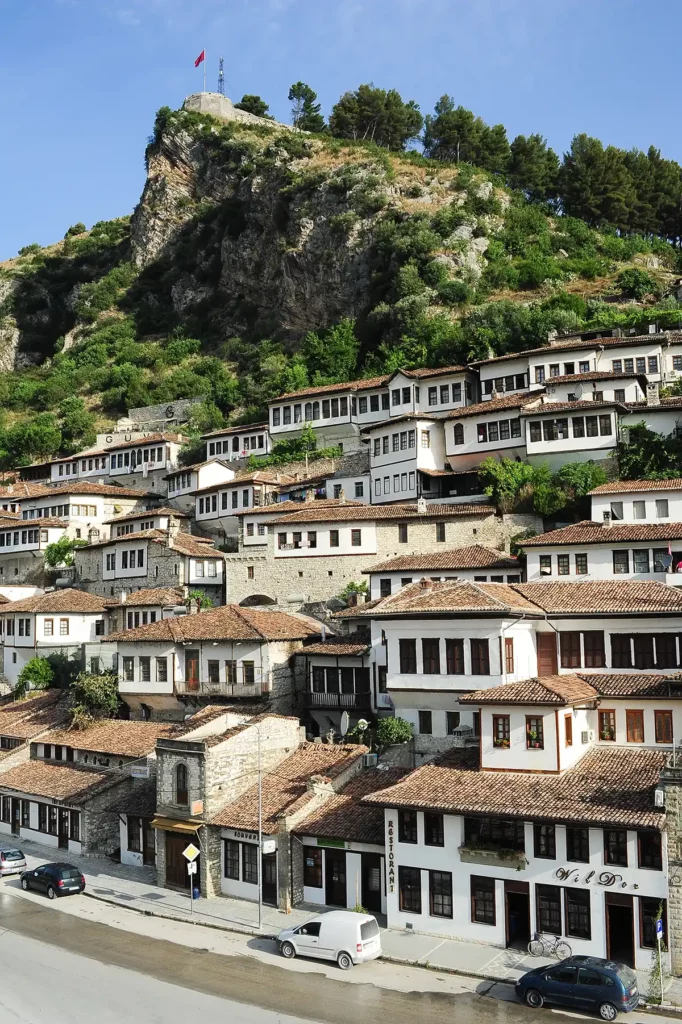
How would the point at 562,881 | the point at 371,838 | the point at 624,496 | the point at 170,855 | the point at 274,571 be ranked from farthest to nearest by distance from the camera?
the point at 274,571
the point at 624,496
the point at 170,855
the point at 371,838
the point at 562,881

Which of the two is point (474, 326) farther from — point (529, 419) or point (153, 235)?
point (153, 235)

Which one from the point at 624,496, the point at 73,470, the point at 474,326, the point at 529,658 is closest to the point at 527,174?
the point at 474,326

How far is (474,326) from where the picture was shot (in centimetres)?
7650

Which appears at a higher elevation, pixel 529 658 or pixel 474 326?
pixel 474 326

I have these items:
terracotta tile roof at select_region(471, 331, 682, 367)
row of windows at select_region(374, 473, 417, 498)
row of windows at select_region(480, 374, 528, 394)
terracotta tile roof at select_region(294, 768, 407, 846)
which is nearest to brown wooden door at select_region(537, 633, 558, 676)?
terracotta tile roof at select_region(294, 768, 407, 846)

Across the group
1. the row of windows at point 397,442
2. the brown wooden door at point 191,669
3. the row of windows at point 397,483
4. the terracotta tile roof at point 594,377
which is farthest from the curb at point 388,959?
the terracotta tile roof at point 594,377

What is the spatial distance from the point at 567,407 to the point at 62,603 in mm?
33028

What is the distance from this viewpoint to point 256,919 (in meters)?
30.2

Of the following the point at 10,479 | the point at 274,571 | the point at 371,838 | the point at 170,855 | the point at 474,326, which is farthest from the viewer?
the point at 10,479

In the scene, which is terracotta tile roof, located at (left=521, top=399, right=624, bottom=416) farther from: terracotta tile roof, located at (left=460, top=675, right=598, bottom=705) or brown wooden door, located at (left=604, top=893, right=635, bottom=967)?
brown wooden door, located at (left=604, top=893, right=635, bottom=967)

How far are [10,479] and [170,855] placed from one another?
232 ft

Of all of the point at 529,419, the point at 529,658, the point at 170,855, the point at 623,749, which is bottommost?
the point at 170,855

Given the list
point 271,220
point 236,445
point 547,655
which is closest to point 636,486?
point 547,655

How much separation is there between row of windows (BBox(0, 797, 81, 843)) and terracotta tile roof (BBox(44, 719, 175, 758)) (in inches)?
113
